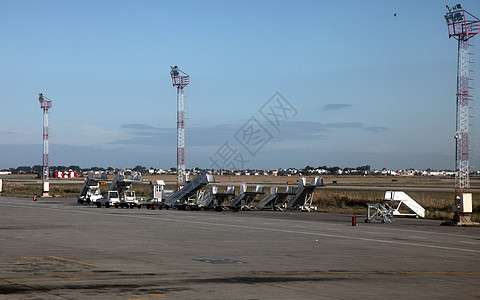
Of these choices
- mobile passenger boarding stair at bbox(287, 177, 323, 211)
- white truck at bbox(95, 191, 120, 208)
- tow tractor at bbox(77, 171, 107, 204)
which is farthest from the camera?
tow tractor at bbox(77, 171, 107, 204)

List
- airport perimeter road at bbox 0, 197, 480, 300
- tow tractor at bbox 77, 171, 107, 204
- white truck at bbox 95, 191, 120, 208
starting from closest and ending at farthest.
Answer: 1. airport perimeter road at bbox 0, 197, 480, 300
2. white truck at bbox 95, 191, 120, 208
3. tow tractor at bbox 77, 171, 107, 204

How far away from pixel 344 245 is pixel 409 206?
2744cm

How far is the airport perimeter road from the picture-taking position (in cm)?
1505

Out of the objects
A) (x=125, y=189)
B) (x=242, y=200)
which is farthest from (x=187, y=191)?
(x=125, y=189)

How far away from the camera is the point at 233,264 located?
20.7 metres

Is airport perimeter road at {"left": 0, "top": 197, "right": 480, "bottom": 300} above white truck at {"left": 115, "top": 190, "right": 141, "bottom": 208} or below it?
below

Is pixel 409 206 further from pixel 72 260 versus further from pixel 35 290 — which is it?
pixel 35 290

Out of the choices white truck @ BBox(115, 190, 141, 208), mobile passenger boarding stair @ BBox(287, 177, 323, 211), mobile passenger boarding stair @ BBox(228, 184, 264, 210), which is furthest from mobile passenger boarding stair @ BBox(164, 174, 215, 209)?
mobile passenger boarding stair @ BBox(287, 177, 323, 211)

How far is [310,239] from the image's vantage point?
31328 millimetres

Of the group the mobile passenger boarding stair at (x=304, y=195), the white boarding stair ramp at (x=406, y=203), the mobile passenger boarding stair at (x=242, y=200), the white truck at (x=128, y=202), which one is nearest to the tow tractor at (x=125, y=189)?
the white truck at (x=128, y=202)

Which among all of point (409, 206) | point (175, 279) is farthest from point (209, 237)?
point (409, 206)

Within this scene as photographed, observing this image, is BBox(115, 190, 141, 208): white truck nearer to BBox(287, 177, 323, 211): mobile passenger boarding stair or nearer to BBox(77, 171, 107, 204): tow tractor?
BBox(77, 171, 107, 204): tow tractor

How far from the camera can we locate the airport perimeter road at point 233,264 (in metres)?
15.0

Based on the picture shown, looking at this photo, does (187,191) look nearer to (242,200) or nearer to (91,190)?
(242,200)
